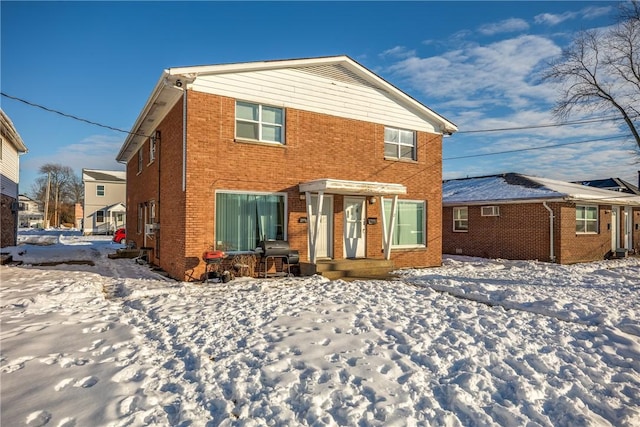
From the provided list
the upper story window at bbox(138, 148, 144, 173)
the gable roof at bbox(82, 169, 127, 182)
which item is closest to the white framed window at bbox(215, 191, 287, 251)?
the upper story window at bbox(138, 148, 144, 173)

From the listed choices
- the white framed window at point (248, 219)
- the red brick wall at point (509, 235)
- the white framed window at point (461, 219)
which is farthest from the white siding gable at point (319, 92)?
the white framed window at point (461, 219)

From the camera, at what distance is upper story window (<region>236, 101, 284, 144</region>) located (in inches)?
424

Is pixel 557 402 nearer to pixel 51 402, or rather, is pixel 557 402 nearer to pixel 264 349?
pixel 264 349

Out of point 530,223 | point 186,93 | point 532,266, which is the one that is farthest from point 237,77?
point 530,223

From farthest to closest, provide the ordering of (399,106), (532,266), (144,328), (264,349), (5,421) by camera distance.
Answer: (532,266), (399,106), (144,328), (264,349), (5,421)

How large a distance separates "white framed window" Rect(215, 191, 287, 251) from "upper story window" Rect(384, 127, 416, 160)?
178 inches

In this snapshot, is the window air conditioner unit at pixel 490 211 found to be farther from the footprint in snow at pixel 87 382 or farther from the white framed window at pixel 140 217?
the footprint in snow at pixel 87 382

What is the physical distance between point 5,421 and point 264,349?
8.51 feet

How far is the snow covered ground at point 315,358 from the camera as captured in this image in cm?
366

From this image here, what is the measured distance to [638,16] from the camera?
18984 mm

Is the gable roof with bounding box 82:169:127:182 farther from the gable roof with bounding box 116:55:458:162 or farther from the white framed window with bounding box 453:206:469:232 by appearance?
the white framed window with bounding box 453:206:469:232

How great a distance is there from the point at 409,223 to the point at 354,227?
8.05 ft

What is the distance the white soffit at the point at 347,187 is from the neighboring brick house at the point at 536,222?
8.73 metres

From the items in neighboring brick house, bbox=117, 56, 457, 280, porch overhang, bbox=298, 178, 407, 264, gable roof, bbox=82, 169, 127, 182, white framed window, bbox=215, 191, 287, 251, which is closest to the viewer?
neighboring brick house, bbox=117, 56, 457, 280
